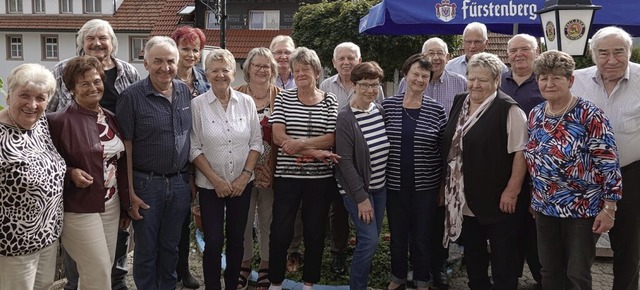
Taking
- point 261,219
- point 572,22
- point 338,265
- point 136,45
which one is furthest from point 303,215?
point 136,45

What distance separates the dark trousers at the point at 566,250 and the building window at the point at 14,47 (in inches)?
1506

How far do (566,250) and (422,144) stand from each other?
4.43 ft

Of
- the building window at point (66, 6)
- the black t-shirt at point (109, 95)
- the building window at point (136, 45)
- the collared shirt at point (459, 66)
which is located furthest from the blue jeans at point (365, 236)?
the building window at point (66, 6)

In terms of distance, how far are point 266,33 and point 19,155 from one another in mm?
26012

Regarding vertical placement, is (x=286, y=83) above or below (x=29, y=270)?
above

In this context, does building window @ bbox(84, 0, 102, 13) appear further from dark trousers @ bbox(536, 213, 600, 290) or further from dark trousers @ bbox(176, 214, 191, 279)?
dark trousers @ bbox(536, 213, 600, 290)

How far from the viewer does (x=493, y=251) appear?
425 cm

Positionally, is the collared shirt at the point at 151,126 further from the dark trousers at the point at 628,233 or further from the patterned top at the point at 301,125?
the dark trousers at the point at 628,233

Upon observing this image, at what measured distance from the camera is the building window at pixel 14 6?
1373 inches

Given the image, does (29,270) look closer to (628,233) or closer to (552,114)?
(552,114)

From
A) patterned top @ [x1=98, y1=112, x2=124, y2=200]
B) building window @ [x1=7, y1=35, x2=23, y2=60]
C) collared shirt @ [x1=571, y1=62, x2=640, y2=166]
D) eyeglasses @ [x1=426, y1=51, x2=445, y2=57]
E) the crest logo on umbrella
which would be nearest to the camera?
patterned top @ [x1=98, y1=112, x2=124, y2=200]

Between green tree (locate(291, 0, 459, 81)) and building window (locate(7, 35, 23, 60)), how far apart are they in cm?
2239

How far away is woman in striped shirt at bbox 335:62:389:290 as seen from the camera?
4.29 metres

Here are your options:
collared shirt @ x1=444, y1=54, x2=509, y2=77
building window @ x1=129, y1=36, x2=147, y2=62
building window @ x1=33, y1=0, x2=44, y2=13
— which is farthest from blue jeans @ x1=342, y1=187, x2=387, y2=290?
building window @ x1=33, y1=0, x2=44, y2=13
